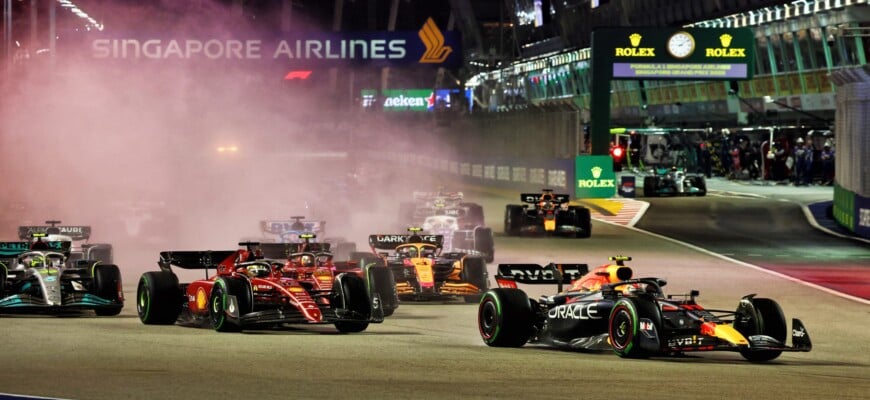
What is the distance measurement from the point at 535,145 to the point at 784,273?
29778 mm

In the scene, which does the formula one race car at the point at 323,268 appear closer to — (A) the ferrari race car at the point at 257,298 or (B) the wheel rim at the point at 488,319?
(A) the ferrari race car at the point at 257,298

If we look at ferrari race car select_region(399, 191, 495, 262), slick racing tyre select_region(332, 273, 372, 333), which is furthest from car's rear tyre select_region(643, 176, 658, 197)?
slick racing tyre select_region(332, 273, 372, 333)

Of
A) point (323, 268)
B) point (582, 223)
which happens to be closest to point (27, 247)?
point (323, 268)

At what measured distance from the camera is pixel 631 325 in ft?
43.0

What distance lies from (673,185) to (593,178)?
23.3 feet

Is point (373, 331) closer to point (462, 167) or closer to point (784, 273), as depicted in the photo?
point (784, 273)

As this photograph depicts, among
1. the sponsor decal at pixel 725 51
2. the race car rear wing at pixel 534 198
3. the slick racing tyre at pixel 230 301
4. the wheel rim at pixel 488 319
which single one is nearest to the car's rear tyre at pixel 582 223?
the race car rear wing at pixel 534 198

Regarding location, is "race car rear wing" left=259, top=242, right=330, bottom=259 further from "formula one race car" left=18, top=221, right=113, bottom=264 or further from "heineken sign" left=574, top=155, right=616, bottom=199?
"heineken sign" left=574, top=155, right=616, bottom=199

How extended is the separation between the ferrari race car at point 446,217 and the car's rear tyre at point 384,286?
8921mm

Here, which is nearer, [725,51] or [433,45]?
[725,51]

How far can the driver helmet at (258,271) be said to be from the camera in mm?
16594

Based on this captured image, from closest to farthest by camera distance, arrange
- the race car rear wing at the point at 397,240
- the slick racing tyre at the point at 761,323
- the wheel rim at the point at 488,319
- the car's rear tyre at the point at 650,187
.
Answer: the slick racing tyre at the point at 761,323
the wheel rim at the point at 488,319
the race car rear wing at the point at 397,240
the car's rear tyre at the point at 650,187

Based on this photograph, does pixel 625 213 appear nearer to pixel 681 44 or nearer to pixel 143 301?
pixel 681 44

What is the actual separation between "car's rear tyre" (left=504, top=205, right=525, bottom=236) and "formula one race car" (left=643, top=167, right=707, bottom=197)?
17.9m
